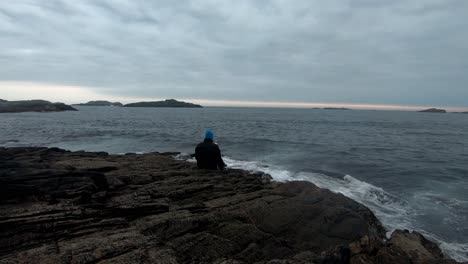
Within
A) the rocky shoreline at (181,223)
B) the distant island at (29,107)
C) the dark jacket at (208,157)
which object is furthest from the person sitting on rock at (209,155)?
the distant island at (29,107)

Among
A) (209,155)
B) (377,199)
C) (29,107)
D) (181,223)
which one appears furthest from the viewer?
(29,107)

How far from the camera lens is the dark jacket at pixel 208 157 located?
1508cm

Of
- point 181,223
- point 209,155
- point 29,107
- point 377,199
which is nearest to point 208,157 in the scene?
point 209,155

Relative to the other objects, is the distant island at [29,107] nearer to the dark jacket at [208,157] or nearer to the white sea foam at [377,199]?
the white sea foam at [377,199]

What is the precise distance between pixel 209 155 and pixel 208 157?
0.58ft

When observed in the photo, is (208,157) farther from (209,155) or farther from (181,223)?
(181,223)

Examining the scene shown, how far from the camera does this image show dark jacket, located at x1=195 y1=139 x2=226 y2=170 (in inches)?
594

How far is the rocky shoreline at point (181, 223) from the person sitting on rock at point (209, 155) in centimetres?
192

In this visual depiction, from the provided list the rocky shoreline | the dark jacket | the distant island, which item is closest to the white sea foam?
the rocky shoreline

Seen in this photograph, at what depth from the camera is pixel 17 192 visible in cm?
997

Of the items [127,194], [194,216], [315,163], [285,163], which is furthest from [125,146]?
[194,216]

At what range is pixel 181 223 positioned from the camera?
27.6ft

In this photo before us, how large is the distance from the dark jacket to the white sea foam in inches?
206

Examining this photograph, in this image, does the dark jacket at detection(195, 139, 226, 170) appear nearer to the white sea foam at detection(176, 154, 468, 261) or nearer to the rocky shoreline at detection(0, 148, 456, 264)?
the rocky shoreline at detection(0, 148, 456, 264)
